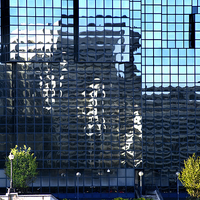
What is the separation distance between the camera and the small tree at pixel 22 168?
62.0 meters

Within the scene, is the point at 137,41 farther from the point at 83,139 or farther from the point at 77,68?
the point at 83,139

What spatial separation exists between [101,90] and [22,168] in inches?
740

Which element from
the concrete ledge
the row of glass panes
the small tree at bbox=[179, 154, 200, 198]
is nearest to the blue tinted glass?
the row of glass panes

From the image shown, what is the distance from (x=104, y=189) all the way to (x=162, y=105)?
18267 mm

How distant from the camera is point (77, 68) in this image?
6675 cm

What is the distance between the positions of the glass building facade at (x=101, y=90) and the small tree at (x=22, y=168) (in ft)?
11.9

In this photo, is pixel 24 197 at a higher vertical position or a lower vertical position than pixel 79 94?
lower

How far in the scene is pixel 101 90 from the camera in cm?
6681

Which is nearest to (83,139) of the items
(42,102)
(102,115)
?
(102,115)

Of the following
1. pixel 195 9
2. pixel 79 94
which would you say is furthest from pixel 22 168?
pixel 195 9

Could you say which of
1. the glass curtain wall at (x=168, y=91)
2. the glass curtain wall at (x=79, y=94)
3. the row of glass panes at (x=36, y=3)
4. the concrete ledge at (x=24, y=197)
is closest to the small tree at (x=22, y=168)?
the glass curtain wall at (x=79, y=94)

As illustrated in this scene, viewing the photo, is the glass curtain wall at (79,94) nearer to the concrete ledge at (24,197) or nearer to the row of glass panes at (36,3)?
the row of glass panes at (36,3)

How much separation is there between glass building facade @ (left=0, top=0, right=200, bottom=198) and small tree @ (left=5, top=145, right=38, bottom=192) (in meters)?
3.62

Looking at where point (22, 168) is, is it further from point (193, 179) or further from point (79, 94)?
point (193, 179)
